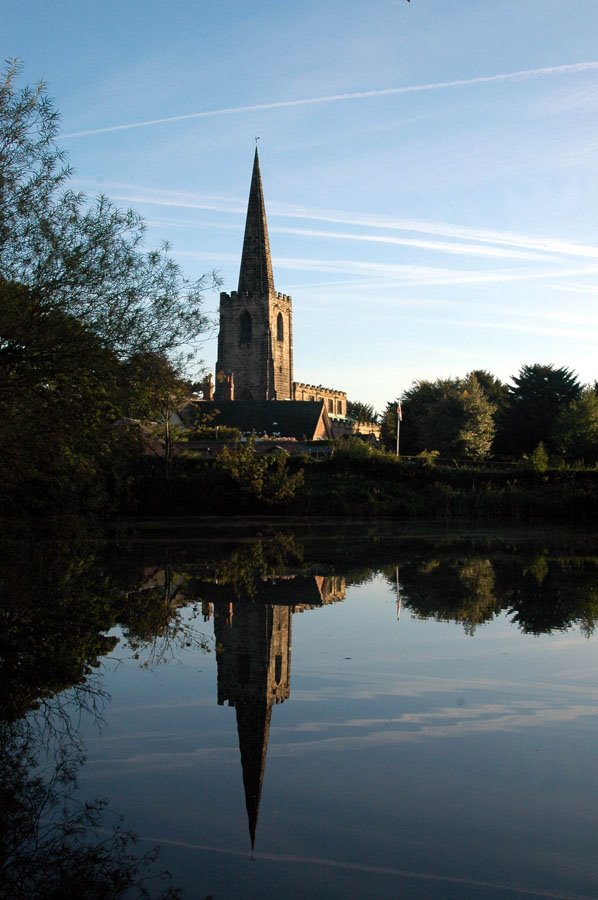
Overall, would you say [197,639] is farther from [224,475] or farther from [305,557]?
[224,475]

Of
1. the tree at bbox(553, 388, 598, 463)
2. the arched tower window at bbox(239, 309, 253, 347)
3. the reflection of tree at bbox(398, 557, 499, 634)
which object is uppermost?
the arched tower window at bbox(239, 309, 253, 347)

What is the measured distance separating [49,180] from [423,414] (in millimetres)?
71633

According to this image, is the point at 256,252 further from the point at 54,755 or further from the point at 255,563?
the point at 54,755

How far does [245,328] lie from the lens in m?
99.8

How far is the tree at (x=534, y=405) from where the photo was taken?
7381cm

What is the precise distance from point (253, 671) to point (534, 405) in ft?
221

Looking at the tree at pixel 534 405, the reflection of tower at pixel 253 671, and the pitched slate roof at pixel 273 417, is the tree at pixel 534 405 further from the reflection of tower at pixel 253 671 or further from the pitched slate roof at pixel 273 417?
the reflection of tower at pixel 253 671

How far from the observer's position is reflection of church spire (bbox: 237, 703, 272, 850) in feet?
19.5

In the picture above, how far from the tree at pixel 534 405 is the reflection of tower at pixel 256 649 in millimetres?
57909

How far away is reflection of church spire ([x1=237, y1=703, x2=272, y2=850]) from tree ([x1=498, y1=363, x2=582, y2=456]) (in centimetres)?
6678

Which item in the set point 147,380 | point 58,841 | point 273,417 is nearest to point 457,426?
point 273,417

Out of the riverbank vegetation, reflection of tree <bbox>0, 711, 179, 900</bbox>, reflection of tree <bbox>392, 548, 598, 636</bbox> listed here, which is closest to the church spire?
the riverbank vegetation

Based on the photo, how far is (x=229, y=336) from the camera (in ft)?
327

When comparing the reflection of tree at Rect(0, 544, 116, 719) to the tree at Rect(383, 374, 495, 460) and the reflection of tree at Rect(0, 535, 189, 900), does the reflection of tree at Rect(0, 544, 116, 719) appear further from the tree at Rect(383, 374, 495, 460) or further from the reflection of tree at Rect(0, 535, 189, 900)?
the tree at Rect(383, 374, 495, 460)
